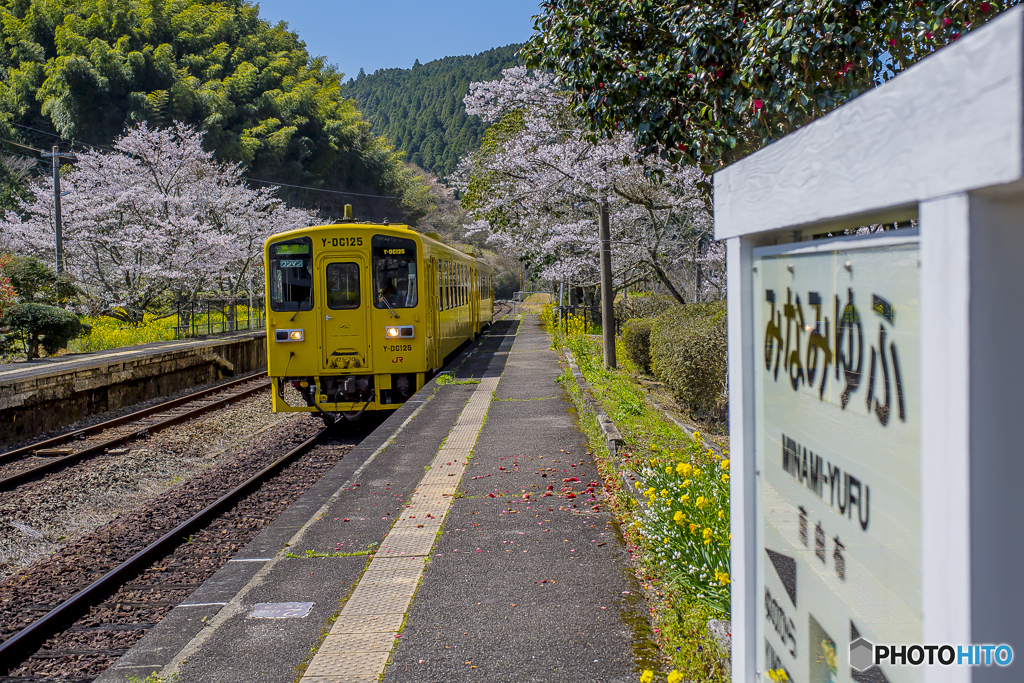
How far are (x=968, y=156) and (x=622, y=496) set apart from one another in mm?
4708

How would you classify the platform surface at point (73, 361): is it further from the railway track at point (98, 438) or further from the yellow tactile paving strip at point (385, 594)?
the yellow tactile paving strip at point (385, 594)

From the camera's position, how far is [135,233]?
75.5 feet

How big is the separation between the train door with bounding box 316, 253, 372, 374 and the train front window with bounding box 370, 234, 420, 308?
212 millimetres

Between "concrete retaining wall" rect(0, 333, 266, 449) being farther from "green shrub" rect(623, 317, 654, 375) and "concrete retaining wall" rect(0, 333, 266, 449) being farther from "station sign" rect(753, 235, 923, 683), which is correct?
"station sign" rect(753, 235, 923, 683)

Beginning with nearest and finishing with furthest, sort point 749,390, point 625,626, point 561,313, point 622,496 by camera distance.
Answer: point 749,390 < point 625,626 < point 622,496 < point 561,313

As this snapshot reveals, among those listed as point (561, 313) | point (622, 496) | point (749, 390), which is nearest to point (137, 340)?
point (561, 313)

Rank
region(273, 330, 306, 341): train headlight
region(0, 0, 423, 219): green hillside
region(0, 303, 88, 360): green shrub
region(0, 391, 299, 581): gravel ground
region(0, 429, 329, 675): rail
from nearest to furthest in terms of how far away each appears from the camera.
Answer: region(0, 429, 329, 675): rail → region(0, 391, 299, 581): gravel ground → region(273, 330, 306, 341): train headlight → region(0, 303, 88, 360): green shrub → region(0, 0, 423, 219): green hillside

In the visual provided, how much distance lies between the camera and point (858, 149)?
153 cm

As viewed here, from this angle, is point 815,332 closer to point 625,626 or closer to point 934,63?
point 934,63

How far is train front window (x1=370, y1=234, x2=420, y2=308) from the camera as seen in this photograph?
35.8 ft

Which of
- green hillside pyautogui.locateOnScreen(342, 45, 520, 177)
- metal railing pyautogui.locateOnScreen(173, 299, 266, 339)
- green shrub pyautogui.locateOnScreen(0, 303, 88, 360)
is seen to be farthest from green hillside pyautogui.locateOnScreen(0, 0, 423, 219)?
green hillside pyautogui.locateOnScreen(342, 45, 520, 177)

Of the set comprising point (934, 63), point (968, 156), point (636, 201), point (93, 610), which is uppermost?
point (636, 201)

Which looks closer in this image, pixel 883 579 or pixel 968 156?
pixel 968 156

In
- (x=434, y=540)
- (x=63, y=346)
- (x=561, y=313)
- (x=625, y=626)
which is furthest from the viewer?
(x=561, y=313)
